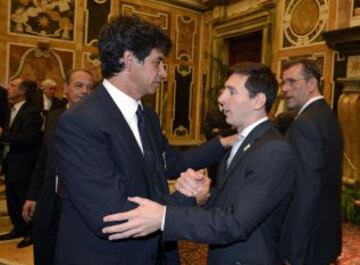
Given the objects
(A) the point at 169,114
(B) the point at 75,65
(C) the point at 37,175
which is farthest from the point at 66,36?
(C) the point at 37,175

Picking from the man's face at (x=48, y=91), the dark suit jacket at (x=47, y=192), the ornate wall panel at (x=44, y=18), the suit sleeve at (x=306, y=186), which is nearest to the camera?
the suit sleeve at (x=306, y=186)

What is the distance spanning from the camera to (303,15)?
263 inches

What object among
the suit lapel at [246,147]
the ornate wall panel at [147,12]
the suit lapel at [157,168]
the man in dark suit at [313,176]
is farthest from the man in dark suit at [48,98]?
the suit lapel at [246,147]

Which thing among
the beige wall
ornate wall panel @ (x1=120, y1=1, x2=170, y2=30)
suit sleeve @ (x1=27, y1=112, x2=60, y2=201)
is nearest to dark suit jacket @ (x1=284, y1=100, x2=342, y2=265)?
suit sleeve @ (x1=27, y1=112, x2=60, y2=201)

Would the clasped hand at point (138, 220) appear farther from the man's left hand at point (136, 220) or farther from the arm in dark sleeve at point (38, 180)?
the arm in dark sleeve at point (38, 180)

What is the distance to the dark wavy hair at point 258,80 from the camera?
173cm

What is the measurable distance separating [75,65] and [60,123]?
6.38 metres

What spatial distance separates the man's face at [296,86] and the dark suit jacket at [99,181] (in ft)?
4.68

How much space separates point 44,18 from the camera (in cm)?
707

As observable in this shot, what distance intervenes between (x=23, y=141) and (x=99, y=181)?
9.87ft

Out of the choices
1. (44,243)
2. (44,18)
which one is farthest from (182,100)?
(44,243)

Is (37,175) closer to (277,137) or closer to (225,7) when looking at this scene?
(277,137)

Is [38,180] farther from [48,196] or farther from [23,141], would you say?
[23,141]

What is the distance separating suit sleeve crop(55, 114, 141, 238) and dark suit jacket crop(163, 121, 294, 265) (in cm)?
22
